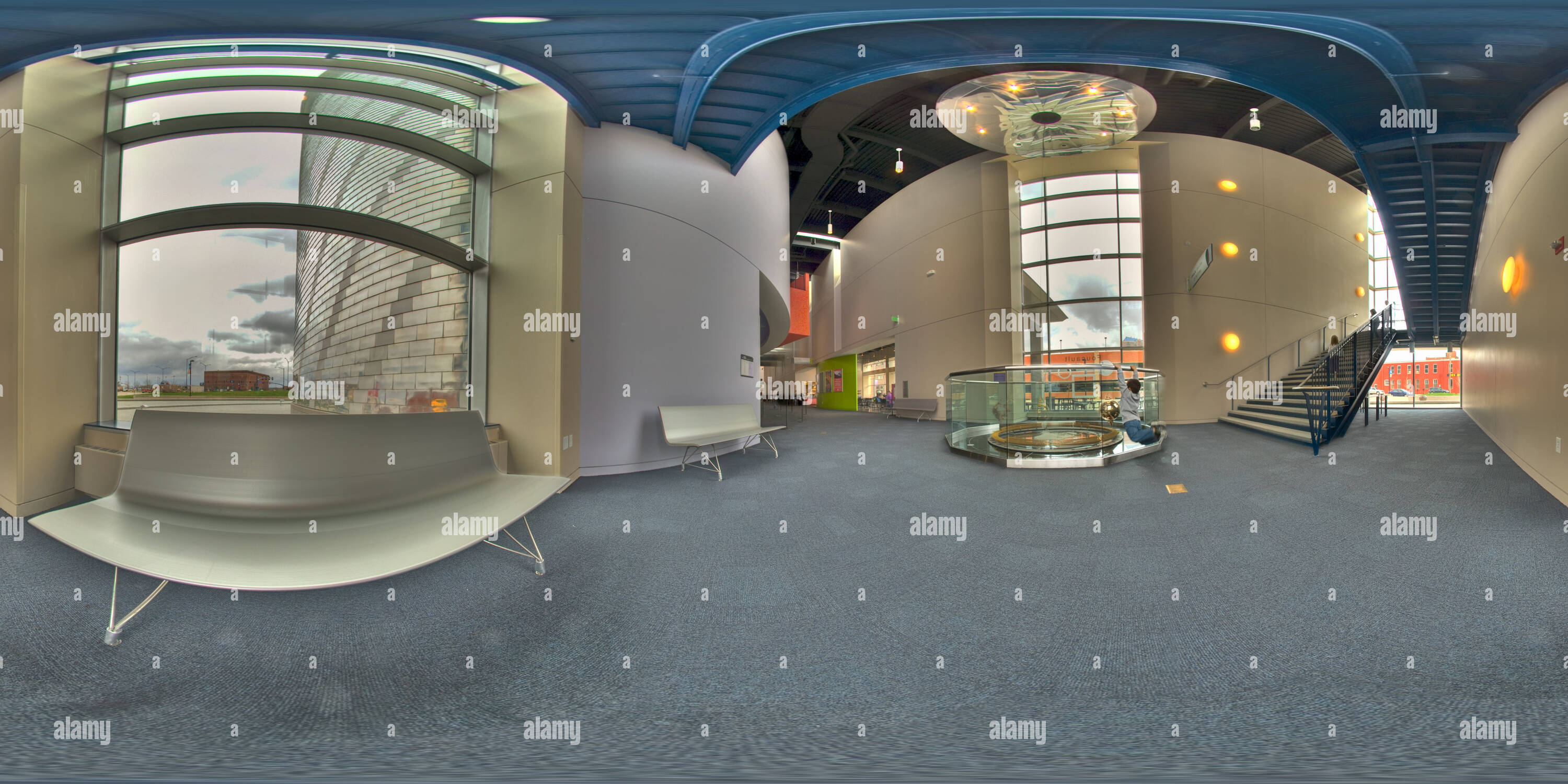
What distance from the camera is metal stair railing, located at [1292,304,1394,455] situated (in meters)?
6.25

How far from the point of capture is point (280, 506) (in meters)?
2.15

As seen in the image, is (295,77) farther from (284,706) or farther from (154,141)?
(284,706)

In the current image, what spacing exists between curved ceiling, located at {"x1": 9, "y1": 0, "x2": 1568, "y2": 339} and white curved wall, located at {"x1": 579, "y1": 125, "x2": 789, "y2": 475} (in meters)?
0.43

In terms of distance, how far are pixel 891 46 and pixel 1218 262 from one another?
10351 millimetres

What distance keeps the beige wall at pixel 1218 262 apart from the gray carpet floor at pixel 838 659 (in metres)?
8.31

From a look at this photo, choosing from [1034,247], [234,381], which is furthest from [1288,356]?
[234,381]

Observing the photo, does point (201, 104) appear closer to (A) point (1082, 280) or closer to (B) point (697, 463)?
(B) point (697, 463)

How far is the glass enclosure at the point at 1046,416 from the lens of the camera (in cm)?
561

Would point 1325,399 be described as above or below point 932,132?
below

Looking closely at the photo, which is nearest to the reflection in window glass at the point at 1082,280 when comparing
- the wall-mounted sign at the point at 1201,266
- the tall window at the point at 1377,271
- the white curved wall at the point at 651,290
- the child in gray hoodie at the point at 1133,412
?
the wall-mounted sign at the point at 1201,266

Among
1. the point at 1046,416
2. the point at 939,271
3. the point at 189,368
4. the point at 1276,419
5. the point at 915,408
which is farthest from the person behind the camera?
the point at 939,271

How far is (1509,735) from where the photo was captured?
132 centimetres

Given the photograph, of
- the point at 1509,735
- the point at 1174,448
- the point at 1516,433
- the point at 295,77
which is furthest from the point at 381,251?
the point at 1516,433

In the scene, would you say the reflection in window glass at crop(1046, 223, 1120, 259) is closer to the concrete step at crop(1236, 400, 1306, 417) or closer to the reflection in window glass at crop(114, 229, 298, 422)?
the concrete step at crop(1236, 400, 1306, 417)
